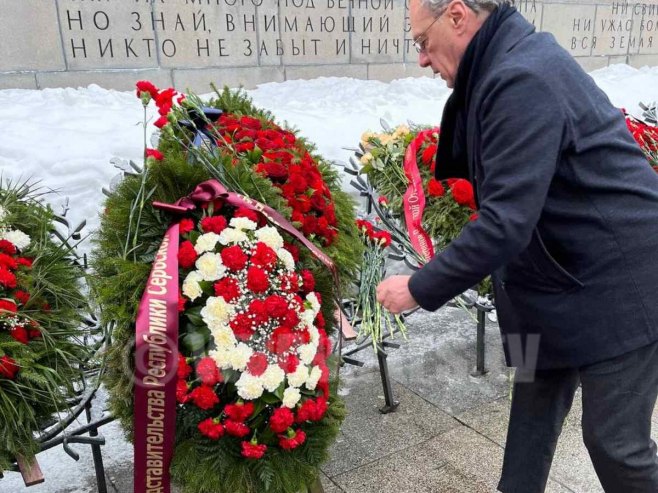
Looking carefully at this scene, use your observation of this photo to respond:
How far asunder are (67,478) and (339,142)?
11.6 ft

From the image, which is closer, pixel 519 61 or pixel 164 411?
pixel 519 61

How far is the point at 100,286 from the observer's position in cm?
177

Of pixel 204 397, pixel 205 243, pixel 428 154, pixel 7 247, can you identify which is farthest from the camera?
pixel 428 154

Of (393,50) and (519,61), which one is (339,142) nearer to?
(393,50)

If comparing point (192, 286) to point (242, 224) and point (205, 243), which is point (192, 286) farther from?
point (242, 224)

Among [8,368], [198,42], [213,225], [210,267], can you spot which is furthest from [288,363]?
[198,42]

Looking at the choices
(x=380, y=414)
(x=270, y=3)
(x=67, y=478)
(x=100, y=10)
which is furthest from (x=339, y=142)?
(x=67, y=478)

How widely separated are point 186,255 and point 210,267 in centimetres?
7

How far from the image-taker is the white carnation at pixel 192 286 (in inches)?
67.6

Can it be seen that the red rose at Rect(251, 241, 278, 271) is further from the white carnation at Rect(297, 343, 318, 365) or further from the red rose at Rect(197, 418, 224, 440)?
the red rose at Rect(197, 418, 224, 440)

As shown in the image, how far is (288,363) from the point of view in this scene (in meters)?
1.74

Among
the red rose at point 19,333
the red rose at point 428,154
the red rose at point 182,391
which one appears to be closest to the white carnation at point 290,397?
the red rose at point 182,391

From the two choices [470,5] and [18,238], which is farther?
[18,238]

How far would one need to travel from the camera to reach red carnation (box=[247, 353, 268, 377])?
5.54 ft
